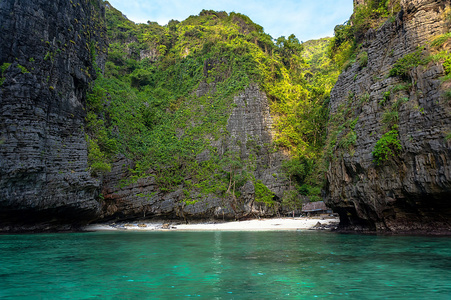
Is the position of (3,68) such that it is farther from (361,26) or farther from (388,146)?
(361,26)

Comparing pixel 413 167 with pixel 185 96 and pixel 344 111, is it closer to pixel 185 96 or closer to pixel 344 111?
pixel 344 111

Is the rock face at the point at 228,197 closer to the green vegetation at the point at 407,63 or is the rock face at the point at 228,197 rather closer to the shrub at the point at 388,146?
the shrub at the point at 388,146

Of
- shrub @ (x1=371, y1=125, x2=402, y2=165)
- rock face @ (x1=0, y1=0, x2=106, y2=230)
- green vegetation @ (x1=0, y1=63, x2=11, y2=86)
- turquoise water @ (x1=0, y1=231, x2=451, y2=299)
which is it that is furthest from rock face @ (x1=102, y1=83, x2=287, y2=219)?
shrub @ (x1=371, y1=125, x2=402, y2=165)

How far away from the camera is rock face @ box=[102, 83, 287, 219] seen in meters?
32.4

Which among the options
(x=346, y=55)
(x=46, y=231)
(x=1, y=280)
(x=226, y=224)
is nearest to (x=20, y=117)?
(x=46, y=231)

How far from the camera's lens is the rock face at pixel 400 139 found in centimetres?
1409

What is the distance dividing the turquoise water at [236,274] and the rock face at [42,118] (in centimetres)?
1114

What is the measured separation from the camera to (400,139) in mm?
15719

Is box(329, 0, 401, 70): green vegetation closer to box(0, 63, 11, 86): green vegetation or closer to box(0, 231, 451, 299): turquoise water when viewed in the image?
box(0, 231, 451, 299): turquoise water

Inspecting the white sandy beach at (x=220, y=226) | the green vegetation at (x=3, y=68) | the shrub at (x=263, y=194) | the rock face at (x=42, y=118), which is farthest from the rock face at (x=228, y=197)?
the green vegetation at (x=3, y=68)

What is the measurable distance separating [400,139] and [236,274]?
12804mm

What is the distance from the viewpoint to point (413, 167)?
1504 centimetres

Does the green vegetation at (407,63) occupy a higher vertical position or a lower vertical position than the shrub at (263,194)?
higher

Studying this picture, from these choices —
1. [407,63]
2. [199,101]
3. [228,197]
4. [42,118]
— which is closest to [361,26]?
[407,63]
